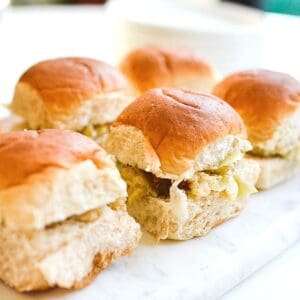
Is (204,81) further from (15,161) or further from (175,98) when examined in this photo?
(15,161)

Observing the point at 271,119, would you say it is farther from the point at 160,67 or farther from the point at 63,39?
the point at 63,39

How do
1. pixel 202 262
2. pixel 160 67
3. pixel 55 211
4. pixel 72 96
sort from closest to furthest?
pixel 55 211 < pixel 202 262 < pixel 72 96 < pixel 160 67

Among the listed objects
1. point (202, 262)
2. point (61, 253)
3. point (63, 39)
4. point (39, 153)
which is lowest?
point (63, 39)

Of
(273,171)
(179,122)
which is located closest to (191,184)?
(179,122)

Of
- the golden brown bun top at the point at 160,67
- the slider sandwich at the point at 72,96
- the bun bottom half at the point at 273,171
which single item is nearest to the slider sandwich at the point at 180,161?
the bun bottom half at the point at 273,171

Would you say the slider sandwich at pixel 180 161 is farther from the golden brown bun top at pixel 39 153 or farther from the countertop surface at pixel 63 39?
the countertop surface at pixel 63 39

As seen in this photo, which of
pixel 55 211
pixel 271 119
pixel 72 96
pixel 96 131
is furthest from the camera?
pixel 96 131
